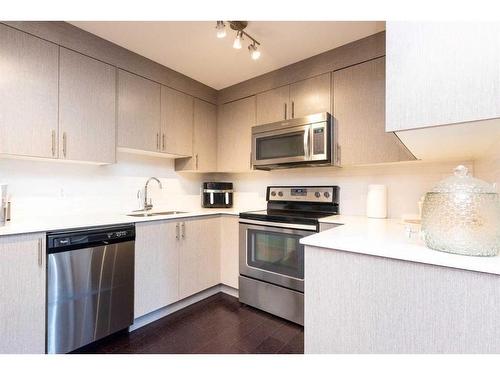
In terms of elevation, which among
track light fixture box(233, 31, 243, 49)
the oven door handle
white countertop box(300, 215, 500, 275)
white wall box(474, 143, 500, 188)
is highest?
track light fixture box(233, 31, 243, 49)

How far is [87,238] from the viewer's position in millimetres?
1494

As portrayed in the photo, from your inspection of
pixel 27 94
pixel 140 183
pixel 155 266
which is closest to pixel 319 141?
pixel 155 266

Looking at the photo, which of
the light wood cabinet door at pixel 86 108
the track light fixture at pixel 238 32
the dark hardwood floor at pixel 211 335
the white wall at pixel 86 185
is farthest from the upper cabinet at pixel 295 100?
the dark hardwood floor at pixel 211 335

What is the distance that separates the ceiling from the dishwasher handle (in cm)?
141

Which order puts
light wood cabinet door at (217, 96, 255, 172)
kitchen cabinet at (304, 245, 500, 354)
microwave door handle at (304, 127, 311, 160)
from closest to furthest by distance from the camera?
kitchen cabinet at (304, 245, 500, 354) < microwave door handle at (304, 127, 311, 160) < light wood cabinet door at (217, 96, 255, 172)

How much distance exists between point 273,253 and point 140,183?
147 cm

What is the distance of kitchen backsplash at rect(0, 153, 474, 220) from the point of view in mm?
1738

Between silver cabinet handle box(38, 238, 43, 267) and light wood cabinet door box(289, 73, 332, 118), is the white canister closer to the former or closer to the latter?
light wood cabinet door box(289, 73, 332, 118)

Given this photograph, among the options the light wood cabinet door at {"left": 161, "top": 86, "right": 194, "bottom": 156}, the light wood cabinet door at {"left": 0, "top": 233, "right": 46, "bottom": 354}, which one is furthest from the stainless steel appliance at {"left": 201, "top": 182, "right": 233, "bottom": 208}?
the light wood cabinet door at {"left": 0, "top": 233, "right": 46, "bottom": 354}

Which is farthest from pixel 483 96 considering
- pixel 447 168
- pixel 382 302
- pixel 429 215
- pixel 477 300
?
pixel 447 168

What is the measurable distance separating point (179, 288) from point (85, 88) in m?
1.74

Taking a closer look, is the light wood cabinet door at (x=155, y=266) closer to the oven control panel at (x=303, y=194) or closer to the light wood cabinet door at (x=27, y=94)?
the light wood cabinet door at (x=27, y=94)
